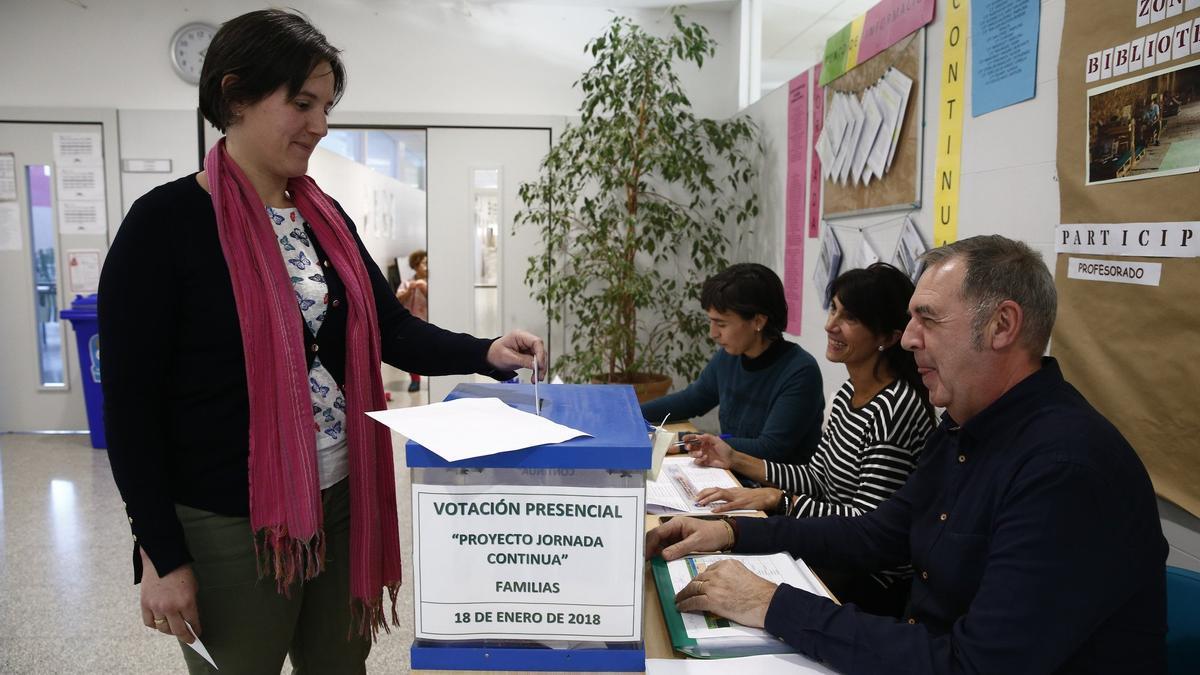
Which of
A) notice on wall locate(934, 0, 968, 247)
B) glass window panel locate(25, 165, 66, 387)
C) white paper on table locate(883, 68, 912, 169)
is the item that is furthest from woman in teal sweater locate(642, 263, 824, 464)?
glass window panel locate(25, 165, 66, 387)

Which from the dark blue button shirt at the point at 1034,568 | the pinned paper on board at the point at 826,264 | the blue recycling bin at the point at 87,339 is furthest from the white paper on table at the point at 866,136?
the blue recycling bin at the point at 87,339

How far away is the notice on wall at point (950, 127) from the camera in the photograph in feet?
7.02

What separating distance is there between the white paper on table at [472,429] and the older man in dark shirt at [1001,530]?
1.40 ft

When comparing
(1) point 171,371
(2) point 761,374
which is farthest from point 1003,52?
(1) point 171,371

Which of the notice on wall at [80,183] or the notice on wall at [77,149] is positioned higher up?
the notice on wall at [77,149]

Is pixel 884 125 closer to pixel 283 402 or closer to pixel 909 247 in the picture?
pixel 909 247

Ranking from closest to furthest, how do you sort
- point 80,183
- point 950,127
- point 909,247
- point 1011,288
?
point 1011,288 → point 950,127 → point 909,247 → point 80,183

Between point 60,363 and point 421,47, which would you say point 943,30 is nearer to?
point 421,47

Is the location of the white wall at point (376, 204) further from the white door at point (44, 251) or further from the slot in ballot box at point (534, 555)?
the slot in ballot box at point (534, 555)

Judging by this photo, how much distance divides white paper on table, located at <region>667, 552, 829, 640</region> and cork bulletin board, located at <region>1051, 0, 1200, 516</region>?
0.81 metres

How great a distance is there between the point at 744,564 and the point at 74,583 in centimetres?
280

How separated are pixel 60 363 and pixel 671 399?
446 cm

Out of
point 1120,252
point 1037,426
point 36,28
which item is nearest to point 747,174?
point 1120,252

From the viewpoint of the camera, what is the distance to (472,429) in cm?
79
